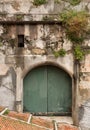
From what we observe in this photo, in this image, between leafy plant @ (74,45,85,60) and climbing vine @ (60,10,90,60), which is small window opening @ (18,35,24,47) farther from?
leafy plant @ (74,45,85,60)

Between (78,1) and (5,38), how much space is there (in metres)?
2.47

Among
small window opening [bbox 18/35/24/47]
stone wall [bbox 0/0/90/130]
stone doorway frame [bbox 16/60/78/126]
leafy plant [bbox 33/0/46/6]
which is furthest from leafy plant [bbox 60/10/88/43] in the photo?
small window opening [bbox 18/35/24/47]

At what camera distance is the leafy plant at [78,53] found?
803 centimetres

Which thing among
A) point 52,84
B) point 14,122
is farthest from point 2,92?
point 14,122

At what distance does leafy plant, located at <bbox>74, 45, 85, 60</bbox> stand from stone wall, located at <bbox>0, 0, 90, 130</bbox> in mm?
185

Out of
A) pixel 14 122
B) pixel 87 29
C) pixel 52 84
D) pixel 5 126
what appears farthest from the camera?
pixel 52 84

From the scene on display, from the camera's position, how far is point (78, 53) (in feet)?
26.3

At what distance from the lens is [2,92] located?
8.29m

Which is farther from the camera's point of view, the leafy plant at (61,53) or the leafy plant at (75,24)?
the leafy plant at (61,53)

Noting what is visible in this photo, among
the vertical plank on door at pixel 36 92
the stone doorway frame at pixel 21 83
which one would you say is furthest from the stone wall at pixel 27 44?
the vertical plank on door at pixel 36 92

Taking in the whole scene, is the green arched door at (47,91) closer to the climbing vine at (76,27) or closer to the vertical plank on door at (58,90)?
the vertical plank on door at (58,90)

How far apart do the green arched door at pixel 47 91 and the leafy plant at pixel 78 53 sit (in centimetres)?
83

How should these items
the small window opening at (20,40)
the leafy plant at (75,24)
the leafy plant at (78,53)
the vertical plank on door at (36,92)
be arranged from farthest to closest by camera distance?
1. the vertical plank on door at (36,92)
2. the small window opening at (20,40)
3. the leafy plant at (78,53)
4. the leafy plant at (75,24)

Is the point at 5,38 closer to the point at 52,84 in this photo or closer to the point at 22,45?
the point at 22,45
